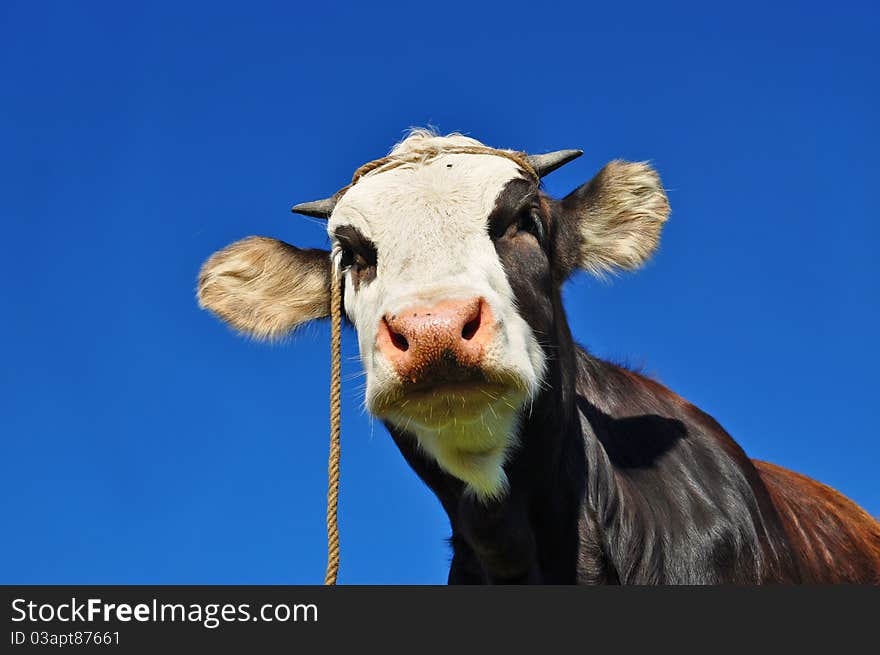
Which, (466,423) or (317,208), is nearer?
(466,423)

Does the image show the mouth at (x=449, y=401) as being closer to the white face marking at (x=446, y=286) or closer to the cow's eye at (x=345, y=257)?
the white face marking at (x=446, y=286)

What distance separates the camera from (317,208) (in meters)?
7.38

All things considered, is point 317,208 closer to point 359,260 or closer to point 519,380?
point 359,260

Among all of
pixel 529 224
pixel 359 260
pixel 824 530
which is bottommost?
pixel 824 530

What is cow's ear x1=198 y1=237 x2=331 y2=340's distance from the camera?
7637mm

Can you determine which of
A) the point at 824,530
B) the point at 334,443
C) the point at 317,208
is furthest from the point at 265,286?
the point at 824,530

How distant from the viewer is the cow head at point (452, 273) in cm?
532

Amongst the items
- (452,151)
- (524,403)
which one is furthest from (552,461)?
(452,151)

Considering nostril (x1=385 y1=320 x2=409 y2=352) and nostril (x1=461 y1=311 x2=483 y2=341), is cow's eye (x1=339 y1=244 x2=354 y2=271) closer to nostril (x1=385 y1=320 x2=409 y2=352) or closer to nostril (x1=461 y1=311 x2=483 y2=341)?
nostril (x1=385 y1=320 x2=409 y2=352)

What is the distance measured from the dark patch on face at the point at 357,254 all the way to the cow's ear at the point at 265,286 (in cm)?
96

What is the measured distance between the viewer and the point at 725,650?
5605 millimetres

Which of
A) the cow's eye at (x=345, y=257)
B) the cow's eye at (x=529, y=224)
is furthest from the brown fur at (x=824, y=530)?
the cow's eye at (x=345, y=257)

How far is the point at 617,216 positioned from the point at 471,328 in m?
2.50

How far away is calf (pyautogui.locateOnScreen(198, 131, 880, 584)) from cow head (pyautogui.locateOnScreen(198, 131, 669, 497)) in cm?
1
